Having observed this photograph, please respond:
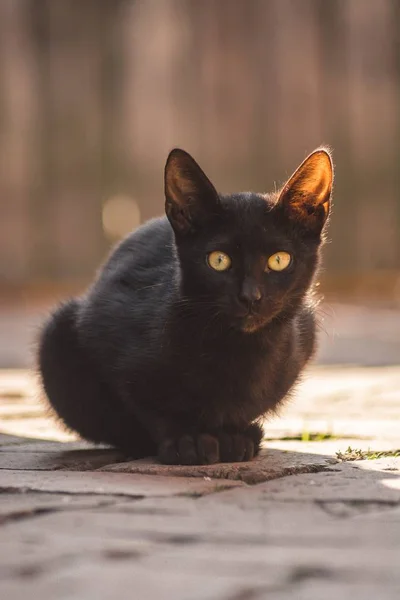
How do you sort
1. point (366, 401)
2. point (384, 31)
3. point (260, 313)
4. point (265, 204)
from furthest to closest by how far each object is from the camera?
point (384, 31), point (366, 401), point (265, 204), point (260, 313)

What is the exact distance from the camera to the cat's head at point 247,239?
2.37 meters

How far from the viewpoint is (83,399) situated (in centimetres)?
272

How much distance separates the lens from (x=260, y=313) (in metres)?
2.35

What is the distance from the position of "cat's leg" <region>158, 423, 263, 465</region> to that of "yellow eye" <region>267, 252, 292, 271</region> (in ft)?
1.41

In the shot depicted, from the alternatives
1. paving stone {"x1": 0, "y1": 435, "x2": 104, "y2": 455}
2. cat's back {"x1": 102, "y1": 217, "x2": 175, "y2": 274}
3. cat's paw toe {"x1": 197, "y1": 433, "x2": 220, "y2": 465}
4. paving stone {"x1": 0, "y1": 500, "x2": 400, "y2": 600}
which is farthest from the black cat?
paving stone {"x1": 0, "y1": 500, "x2": 400, "y2": 600}

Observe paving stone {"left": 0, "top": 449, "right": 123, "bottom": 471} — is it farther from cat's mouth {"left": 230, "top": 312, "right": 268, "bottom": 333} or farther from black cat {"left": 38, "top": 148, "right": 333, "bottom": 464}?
cat's mouth {"left": 230, "top": 312, "right": 268, "bottom": 333}

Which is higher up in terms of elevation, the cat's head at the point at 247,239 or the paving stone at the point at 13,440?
the cat's head at the point at 247,239

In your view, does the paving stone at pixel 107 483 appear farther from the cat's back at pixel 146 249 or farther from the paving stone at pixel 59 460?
the cat's back at pixel 146 249

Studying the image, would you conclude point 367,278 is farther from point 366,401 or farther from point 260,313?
point 260,313

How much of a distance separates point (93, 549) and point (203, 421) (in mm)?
983

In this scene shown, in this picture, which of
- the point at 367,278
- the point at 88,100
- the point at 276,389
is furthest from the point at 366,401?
the point at 88,100

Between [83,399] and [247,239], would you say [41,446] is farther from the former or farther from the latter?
[247,239]

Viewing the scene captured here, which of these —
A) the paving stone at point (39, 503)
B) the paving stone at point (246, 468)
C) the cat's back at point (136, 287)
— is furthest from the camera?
the cat's back at point (136, 287)

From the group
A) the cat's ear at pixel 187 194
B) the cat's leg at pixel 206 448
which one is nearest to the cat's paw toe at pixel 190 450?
the cat's leg at pixel 206 448
